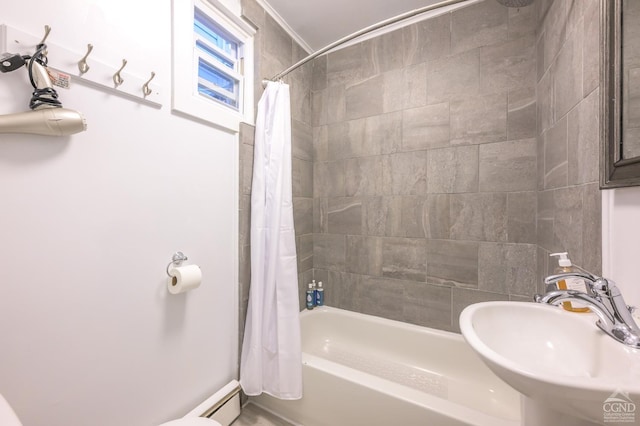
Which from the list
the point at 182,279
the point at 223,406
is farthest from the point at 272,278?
the point at 223,406

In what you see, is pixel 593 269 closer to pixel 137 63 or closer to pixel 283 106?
pixel 283 106

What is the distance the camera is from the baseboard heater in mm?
1260

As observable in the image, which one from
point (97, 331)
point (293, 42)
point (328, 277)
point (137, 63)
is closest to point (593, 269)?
point (328, 277)

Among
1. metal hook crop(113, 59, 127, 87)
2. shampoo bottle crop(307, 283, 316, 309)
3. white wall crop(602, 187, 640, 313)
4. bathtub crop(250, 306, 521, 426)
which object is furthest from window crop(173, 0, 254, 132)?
white wall crop(602, 187, 640, 313)

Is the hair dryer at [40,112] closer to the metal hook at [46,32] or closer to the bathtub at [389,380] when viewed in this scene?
the metal hook at [46,32]

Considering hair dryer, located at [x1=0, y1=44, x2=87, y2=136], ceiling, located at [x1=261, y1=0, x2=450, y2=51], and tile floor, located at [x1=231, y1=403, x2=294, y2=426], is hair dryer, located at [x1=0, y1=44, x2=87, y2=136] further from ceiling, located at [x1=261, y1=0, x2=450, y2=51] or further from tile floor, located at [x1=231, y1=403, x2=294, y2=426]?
tile floor, located at [x1=231, y1=403, x2=294, y2=426]

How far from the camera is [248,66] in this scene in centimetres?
158

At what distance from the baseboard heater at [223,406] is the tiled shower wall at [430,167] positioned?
0.98 m

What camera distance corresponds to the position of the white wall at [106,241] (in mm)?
758

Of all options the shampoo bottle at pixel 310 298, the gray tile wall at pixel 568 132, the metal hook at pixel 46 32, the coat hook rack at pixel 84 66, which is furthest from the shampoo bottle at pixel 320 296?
the metal hook at pixel 46 32

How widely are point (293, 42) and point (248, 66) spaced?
1.93ft

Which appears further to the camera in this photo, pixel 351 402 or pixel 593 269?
pixel 351 402

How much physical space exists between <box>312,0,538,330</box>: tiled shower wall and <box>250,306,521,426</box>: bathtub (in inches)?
5.7

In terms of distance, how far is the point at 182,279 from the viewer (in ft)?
3.57
